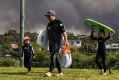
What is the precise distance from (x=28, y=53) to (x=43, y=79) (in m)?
3.37

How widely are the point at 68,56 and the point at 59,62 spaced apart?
742mm

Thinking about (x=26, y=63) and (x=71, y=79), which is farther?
(x=26, y=63)

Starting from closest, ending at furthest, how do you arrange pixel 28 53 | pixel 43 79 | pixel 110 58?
pixel 43 79 → pixel 28 53 → pixel 110 58

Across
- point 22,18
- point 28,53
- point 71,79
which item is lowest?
point 71,79

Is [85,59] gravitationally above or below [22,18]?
below

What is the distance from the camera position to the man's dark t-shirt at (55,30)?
1355 cm

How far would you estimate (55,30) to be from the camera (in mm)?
13633

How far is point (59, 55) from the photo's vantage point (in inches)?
564

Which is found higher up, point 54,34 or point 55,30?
point 55,30

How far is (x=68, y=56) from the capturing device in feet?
48.1

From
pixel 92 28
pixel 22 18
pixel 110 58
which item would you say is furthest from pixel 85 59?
pixel 92 28

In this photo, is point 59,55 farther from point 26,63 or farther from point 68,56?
point 26,63

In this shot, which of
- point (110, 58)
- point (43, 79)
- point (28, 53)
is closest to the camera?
point (43, 79)

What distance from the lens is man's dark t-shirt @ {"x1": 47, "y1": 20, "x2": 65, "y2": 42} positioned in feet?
44.5
